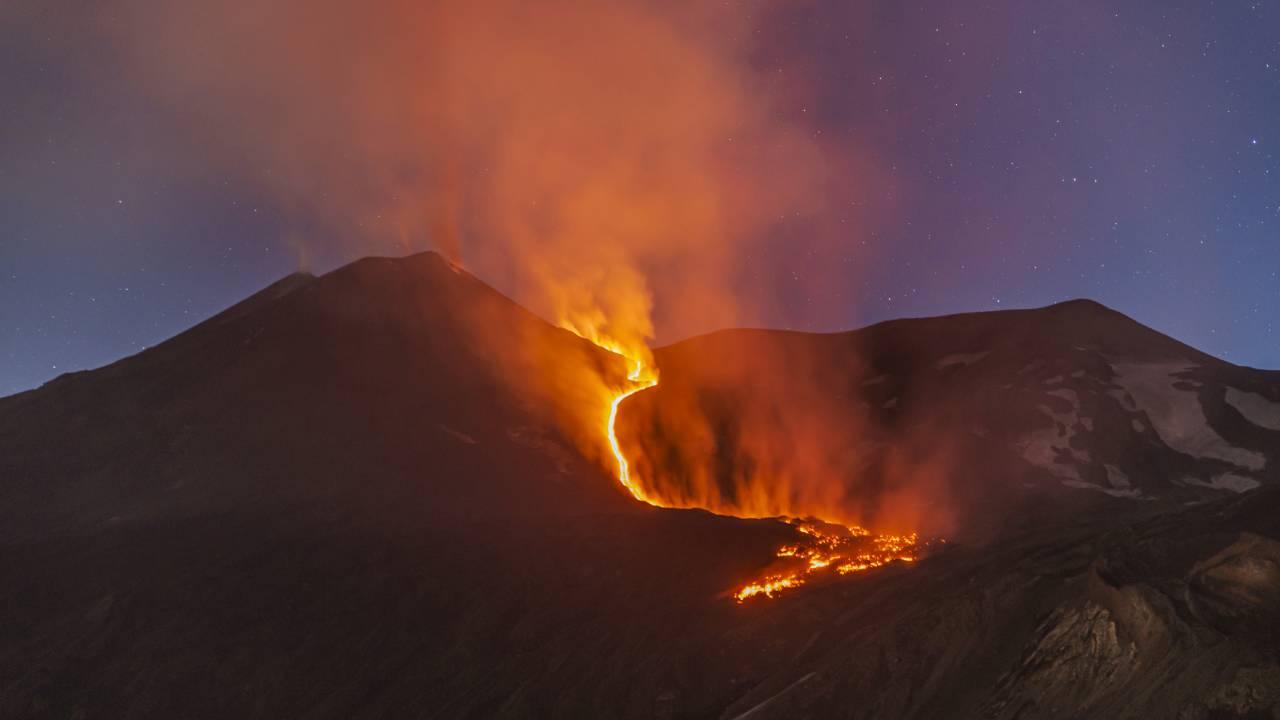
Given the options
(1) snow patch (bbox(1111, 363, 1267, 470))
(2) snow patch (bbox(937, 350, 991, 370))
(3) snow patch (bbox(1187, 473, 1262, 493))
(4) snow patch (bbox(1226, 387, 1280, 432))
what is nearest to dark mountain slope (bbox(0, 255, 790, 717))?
(3) snow patch (bbox(1187, 473, 1262, 493))

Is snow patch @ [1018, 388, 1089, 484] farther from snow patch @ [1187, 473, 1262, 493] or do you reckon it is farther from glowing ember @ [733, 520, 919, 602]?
glowing ember @ [733, 520, 919, 602]

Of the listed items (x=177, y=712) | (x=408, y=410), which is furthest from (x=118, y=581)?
(x=408, y=410)

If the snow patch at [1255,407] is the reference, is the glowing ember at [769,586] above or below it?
below

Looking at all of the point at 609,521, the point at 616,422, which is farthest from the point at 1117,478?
the point at 616,422

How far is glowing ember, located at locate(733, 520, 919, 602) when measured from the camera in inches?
1252

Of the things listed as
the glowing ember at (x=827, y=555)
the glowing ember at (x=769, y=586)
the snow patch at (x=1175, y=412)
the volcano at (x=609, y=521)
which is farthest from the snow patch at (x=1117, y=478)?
the glowing ember at (x=769, y=586)

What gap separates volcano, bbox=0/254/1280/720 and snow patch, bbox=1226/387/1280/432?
235 mm

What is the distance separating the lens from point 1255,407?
5678 centimetres

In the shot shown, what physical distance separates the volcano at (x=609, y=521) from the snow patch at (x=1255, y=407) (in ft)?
0.77

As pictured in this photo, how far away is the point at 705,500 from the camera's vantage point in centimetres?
5366

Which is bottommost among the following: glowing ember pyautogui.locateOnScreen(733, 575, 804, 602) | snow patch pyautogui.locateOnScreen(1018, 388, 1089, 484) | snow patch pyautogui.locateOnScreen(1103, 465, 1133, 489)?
glowing ember pyautogui.locateOnScreen(733, 575, 804, 602)

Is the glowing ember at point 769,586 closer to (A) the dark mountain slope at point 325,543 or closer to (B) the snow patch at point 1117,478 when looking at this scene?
(A) the dark mountain slope at point 325,543

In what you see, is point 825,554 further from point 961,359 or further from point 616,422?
point 961,359

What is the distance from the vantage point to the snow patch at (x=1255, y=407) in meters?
55.4
